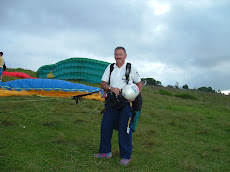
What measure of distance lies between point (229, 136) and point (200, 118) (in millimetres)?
2469

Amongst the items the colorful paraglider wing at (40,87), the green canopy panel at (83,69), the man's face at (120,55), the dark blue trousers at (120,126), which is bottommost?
the dark blue trousers at (120,126)

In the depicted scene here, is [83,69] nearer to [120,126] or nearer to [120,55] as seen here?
[120,55]

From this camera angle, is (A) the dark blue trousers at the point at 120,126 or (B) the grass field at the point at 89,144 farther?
(A) the dark blue trousers at the point at 120,126

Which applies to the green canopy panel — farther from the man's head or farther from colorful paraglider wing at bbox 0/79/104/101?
the man's head

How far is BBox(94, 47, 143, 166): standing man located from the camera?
420 cm

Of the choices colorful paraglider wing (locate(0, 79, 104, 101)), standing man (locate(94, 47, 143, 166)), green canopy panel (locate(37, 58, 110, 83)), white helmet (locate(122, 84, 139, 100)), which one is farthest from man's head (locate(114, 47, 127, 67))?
green canopy panel (locate(37, 58, 110, 83))

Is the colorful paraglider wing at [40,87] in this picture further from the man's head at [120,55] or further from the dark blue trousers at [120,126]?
the man's head at [120,55]

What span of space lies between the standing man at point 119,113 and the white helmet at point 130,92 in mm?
146

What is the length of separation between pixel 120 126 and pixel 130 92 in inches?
27.6

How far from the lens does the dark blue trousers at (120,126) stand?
13.8 feet

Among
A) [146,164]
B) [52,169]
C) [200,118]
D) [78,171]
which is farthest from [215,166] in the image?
[200,118]

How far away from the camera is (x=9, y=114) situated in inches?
278

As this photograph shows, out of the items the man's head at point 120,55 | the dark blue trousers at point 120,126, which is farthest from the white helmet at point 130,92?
the man's head at point 120,55

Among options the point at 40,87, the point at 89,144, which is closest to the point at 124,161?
the point at 89,144
